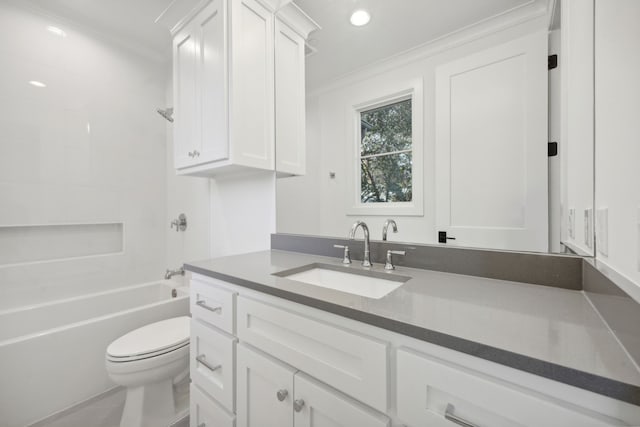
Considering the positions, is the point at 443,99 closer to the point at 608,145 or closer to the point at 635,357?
the point at 608,145

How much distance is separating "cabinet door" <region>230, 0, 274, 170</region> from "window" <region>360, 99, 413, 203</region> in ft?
1.92

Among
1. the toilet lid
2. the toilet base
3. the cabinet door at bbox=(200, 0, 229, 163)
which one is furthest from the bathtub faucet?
the cabinet door at bbox=(200, 0, 229, 163)

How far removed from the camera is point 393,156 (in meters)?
1.14

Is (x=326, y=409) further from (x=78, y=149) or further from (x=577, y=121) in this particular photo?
(x=78, y=149)

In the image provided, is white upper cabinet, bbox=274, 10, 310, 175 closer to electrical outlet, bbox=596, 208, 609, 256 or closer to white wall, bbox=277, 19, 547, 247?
white wall, bbox=277, 19, 547, 247

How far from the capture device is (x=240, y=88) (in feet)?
4.40

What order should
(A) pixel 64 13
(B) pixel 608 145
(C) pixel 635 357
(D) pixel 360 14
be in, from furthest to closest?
(A) pixel 64 13 → (D) pixel 360 14 → (B) pixel 608 145 → (C) pixel 635 357

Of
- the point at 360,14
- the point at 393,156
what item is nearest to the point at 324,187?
the point at 393,156

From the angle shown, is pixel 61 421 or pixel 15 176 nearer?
pixel 61 421

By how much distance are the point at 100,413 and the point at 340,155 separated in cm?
203

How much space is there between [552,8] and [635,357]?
1.05m

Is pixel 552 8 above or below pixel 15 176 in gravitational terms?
above

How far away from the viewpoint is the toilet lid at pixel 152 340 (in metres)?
1.28

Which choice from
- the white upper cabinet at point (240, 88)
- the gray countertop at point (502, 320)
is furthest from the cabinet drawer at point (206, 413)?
the white upper cabinet at point (240, 88)
